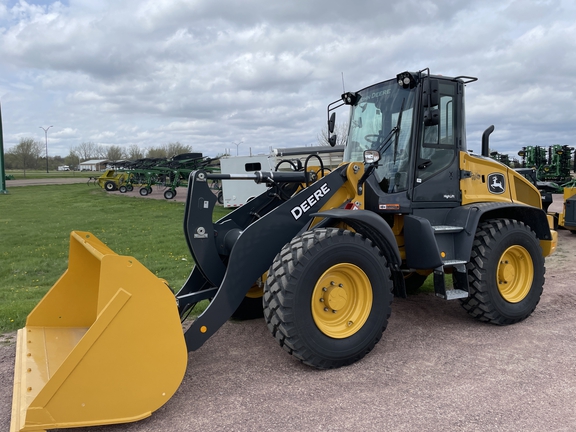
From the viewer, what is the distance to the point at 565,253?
393 inches

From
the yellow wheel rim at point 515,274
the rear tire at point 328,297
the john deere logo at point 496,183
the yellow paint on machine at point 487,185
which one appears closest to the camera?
the rear tire at point 328,297

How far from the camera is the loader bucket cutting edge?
9.93ft

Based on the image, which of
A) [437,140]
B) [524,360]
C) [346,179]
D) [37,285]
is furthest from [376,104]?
[37,285]

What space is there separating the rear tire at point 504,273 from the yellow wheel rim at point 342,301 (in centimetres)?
151

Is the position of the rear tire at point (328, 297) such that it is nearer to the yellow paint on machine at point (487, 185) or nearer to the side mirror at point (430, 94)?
the side mirror at point (430, 94)

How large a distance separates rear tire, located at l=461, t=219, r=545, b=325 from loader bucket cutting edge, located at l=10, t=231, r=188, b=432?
10.5 feet

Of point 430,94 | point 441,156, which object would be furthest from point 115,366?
point 441,156

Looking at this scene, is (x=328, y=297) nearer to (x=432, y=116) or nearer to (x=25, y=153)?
(x=432, y=116)

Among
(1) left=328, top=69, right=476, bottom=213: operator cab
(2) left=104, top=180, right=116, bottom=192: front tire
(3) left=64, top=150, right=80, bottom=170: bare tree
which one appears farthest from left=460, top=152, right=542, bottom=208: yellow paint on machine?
(3) left=64, top=150, right=80, bottom=170: bare tree

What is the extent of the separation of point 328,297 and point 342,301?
168mm

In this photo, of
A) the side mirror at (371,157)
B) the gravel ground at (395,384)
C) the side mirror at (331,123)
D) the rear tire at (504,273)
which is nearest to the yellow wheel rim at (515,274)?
the rear tire at (504,273)

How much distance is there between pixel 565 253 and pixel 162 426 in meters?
9.47

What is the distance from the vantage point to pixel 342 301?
166 inches

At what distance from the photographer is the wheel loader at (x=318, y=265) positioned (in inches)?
127
